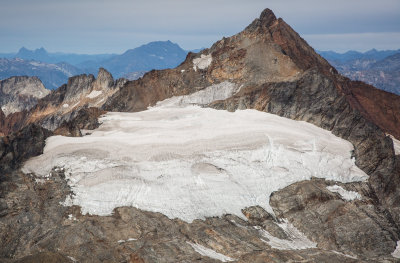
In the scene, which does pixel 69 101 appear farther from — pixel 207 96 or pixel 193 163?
pixel 193 163

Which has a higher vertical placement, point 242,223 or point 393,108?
point 393,108

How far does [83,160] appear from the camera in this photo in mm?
33531

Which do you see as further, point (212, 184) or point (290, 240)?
point (212, 184)

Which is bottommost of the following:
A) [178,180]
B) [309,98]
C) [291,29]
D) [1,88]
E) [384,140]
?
[1,88]

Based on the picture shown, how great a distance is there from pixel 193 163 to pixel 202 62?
102 ft

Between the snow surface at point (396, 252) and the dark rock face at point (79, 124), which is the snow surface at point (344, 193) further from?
the dark rock face at point (79, 124)

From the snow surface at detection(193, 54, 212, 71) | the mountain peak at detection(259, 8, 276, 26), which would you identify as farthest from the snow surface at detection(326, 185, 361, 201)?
the mountain peak at detection(259, 8, 276, 26)

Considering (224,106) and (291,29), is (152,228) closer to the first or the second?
(224,106)

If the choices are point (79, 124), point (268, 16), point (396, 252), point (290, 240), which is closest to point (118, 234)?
point (290, 240)

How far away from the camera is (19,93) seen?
173125 millimetres

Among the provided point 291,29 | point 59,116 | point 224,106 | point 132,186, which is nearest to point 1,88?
point 59,116

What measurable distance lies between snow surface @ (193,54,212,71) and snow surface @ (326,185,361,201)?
32.5m

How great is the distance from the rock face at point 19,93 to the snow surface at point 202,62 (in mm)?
123693

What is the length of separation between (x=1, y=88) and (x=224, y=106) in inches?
6240
